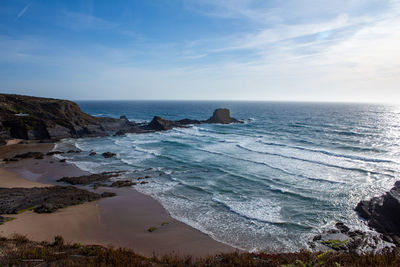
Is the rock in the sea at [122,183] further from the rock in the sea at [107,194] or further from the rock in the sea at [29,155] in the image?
the rock in the sea at [29,155]

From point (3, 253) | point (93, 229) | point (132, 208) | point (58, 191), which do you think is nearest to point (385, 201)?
point (132, 208)

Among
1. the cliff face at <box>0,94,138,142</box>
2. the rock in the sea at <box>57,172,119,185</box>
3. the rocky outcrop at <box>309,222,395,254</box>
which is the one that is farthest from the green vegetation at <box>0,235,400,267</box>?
the cliff face at <box>0,94,138,142</box>

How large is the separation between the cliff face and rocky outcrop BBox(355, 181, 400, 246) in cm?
5070

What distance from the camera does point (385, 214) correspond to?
625 inches

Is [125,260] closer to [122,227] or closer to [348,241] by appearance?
[122,227]

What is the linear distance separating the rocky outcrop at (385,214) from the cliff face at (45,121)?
50.7 metres

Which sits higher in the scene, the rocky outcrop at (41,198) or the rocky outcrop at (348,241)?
the rocky outcrop at (41,198)

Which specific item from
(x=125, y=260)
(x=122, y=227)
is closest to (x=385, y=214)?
(x=125, y=260)

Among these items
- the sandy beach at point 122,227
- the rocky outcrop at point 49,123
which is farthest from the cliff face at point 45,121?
the sandy beach at point 122,227

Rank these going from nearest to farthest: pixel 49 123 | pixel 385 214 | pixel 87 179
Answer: pixel 385 214 → pixel 87 179 → pixel 49 123

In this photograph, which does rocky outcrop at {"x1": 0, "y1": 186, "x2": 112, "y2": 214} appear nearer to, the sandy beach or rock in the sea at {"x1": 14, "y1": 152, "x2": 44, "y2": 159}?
the sandy beach

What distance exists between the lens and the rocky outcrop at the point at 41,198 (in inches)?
632

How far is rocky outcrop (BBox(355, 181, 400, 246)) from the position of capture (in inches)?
562

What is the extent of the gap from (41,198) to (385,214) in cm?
2480
